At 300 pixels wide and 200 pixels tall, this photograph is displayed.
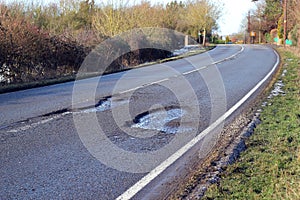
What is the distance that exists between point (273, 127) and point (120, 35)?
19.7 m

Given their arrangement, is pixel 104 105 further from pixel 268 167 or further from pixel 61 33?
pixel 61 33

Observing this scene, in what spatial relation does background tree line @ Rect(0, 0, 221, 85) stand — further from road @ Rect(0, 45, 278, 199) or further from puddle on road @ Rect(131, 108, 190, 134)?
puddle on road @ Rect(131, 108, 190, 134)

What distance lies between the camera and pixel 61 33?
19.6 m

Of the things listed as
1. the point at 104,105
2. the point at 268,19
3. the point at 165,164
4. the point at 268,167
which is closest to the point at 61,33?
the point at 104,105

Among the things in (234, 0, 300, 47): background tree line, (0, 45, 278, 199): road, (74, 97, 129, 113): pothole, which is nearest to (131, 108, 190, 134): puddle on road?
(0, 45, 278, 199): road

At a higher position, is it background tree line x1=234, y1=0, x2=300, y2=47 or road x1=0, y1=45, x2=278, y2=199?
background tree line x1=234, y1=0, x2=300, y2=47

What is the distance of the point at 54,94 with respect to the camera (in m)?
11.3

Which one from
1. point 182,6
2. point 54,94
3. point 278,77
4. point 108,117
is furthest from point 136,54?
point 182,6

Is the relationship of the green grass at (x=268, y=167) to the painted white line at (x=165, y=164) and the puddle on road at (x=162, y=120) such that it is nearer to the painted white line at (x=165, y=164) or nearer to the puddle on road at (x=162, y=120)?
the painted white line at (x=165, y=164)

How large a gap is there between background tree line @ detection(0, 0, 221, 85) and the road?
4625mm

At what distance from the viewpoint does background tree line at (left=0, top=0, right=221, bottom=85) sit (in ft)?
51.1

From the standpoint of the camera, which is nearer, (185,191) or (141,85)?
(185,191)

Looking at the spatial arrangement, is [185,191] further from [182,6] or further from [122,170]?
[182,6]

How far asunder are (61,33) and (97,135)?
564 inches
